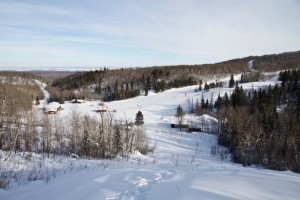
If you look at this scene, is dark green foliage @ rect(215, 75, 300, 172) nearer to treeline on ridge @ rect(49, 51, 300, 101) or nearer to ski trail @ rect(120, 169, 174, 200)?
ski trail @ rect(120, 169, 174, 200)

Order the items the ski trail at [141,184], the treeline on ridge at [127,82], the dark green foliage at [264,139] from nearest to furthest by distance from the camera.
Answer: the ski trail at [141,184] → the dark green foliage at [264,139] → the treeline on ridge at [127,82]

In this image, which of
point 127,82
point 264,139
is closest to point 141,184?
point 264,139

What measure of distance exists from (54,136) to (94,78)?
125 metres

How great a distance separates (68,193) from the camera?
22.5 feet

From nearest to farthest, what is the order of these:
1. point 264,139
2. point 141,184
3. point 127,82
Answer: point 141,184 → point 264,139 → point 127,82

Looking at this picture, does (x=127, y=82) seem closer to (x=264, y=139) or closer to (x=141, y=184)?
(x=264, y=139)

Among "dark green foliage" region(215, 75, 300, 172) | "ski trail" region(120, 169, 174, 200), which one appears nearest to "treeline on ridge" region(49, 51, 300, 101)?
"dark green foliage" region(215, 75, 300, 172)

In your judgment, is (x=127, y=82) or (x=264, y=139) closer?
(x=264, y=139)

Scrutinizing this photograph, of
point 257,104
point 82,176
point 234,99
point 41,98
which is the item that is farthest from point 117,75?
point 82,176

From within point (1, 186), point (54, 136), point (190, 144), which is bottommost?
point (190, 144)

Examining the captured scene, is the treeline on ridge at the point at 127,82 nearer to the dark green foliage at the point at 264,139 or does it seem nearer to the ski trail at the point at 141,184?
the dark green foliage at the point at 264,139

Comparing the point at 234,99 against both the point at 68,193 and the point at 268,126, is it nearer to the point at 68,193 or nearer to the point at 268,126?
the point at 268,126

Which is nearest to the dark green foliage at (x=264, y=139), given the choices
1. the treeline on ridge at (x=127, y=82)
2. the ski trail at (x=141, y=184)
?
the ski trail at (x=141, y=184)

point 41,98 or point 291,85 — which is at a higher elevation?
point 291,85
